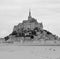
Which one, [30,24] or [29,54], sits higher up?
[30,24]

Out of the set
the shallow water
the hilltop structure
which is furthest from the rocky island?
the shallow water

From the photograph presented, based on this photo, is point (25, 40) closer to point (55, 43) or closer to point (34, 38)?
point (34, 38)

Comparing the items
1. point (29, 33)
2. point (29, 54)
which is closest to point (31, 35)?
point (29, 33)

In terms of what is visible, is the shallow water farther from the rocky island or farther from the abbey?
the abbey

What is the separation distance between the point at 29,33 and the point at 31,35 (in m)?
3.01

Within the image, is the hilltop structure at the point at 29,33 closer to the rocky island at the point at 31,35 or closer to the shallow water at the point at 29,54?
the rocky island at the point at 31,35

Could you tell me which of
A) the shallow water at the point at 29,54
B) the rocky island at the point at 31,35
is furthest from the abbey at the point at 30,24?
the shallow water at the point at 29,54

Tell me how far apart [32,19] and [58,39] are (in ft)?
99.8

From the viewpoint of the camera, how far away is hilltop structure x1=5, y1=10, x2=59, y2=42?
150 metres

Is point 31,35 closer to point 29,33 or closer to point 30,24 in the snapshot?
point 29,33

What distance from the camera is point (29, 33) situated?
516 feet

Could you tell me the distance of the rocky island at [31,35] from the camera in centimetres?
14325

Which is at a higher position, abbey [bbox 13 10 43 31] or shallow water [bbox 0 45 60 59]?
abbey [bbox 13 10 43 31]

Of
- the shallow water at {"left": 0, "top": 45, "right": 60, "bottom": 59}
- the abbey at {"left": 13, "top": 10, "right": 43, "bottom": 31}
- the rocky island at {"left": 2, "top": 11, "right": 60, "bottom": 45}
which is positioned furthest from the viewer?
the abbey at {"left": 13, "top": 10, "right": 43, "bottom": 31}
